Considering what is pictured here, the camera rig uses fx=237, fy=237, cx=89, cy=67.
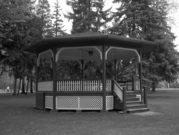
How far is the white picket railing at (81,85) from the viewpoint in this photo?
12789 mm

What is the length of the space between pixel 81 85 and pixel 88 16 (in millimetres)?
18316

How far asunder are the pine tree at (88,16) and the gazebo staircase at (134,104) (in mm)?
17207

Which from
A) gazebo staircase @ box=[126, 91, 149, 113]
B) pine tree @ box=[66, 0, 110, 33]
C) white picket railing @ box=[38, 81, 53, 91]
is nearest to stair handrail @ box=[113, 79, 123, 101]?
gazebo staircase @ box=[126, 91, 149, 113]

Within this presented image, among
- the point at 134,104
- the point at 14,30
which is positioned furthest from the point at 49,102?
the point at 14,30

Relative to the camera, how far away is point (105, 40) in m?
12.5

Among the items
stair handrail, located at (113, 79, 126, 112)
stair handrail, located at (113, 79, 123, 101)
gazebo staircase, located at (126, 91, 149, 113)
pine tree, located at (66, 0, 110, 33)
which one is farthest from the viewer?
pine tree, located at (66, 0, 110, 33)

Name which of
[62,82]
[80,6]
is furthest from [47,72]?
[62,82]

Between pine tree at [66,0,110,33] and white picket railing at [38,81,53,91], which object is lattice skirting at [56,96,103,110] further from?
pine tree at [66,0,110,33]

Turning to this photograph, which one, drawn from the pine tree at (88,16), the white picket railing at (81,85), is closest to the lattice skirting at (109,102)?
the white picket railing at (81,85)

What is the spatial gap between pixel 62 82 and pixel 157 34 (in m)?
15.7

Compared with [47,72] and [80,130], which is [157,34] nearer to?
[47,72]

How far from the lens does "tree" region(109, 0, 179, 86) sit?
81.4 ft

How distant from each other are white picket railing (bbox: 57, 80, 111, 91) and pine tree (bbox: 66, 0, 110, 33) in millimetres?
17272

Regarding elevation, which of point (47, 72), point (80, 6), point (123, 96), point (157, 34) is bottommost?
point (123, 96)
